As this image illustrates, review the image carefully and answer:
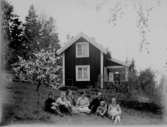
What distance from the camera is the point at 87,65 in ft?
7.04

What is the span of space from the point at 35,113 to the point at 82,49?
601 millimetres

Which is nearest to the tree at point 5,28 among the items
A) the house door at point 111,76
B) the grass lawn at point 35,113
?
the grass lawn at point 35,113

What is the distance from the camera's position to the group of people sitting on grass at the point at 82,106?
85.0 inches

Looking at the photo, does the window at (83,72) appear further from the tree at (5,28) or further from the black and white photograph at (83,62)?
the tree at (5,28)

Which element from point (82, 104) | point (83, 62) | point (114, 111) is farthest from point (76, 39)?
point (114, 111)

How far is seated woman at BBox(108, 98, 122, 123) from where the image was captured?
2.15 m

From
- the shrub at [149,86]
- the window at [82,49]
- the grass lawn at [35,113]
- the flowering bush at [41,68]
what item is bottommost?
the grass lawn at [35,113]

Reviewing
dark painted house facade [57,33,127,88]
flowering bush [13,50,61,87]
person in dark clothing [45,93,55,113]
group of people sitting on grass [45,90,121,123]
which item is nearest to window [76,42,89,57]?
dark painted house facade [57,33,127,88]

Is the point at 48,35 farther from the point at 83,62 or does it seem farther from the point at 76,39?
the point at 83,62

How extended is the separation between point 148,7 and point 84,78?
0.74 m

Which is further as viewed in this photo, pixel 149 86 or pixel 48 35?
pixel 48 35

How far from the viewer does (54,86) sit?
218cm

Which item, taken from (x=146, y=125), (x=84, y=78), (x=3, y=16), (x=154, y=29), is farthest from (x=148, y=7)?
(x=3, y=16)

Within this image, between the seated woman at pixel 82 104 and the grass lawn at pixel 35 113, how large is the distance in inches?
1.8
